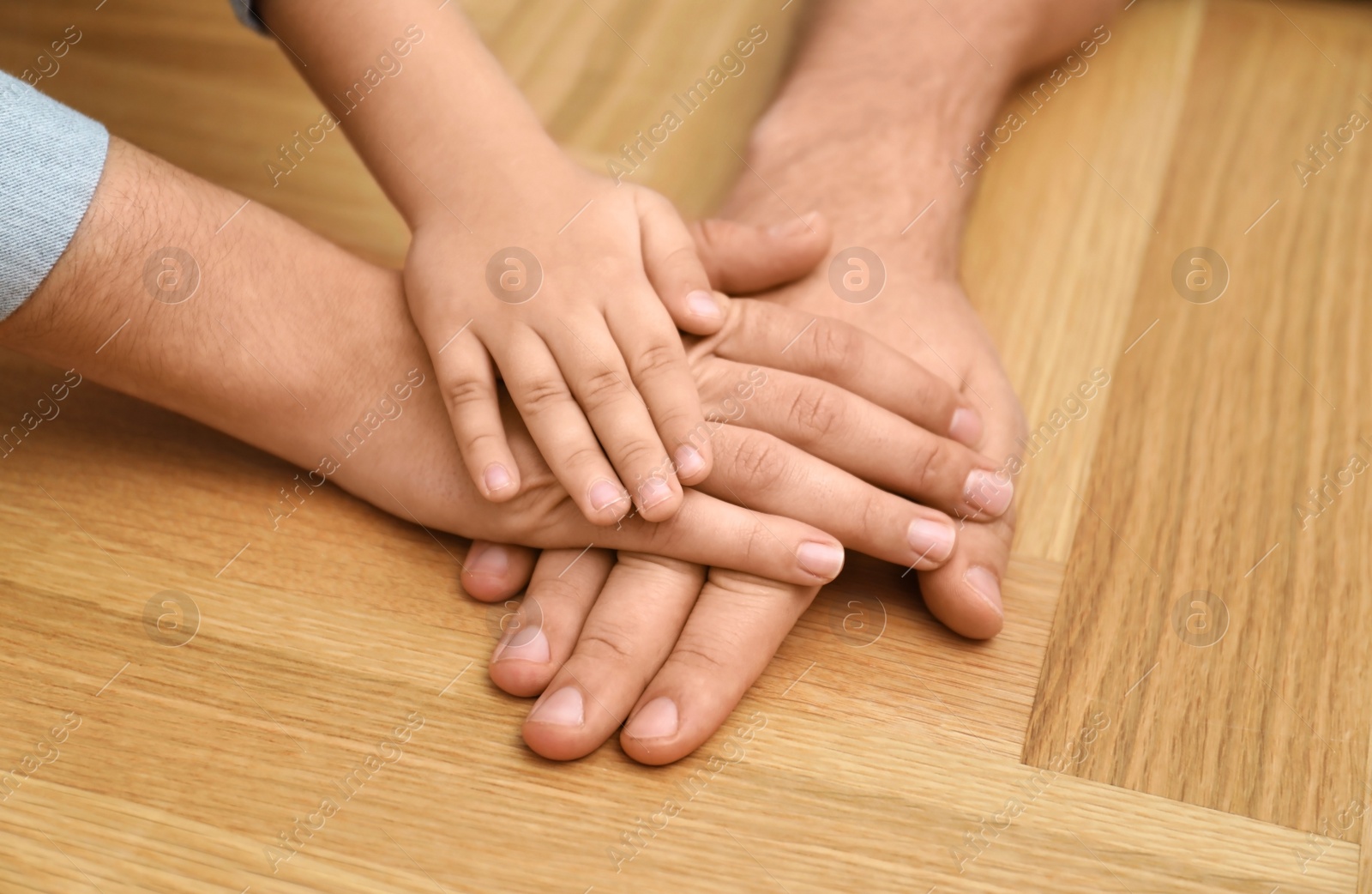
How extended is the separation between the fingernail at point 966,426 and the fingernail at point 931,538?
0.10m

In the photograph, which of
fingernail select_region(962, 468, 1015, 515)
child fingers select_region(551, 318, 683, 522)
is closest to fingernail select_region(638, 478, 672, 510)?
child fingers select_region(551, 318, 683, 522)

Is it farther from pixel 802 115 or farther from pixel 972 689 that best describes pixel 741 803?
pixel 802 115

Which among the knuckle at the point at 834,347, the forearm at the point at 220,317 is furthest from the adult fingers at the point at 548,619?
the knuckle at the point at 834,347

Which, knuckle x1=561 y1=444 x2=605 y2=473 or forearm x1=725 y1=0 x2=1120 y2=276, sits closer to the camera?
knuckle x1=561 y1=444 x2=605 y2=473

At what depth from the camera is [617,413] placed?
2.17 ft

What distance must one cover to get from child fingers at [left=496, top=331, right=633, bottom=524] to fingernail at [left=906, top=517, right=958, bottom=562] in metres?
0.18

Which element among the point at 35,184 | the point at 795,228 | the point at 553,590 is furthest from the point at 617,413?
the point at 35,184

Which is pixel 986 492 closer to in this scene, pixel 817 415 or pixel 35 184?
pixel 817 415

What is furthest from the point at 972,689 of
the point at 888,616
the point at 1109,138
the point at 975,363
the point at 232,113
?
the point at 232,113

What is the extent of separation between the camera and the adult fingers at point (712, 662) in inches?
23.4

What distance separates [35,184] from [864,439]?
1.73 feet

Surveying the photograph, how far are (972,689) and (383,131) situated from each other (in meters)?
0.56

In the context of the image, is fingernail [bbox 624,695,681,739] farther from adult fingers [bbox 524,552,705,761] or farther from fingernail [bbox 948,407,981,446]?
fingernail [bbox 948,407,981,446]

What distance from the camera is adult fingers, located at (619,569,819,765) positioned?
59 centimetres
